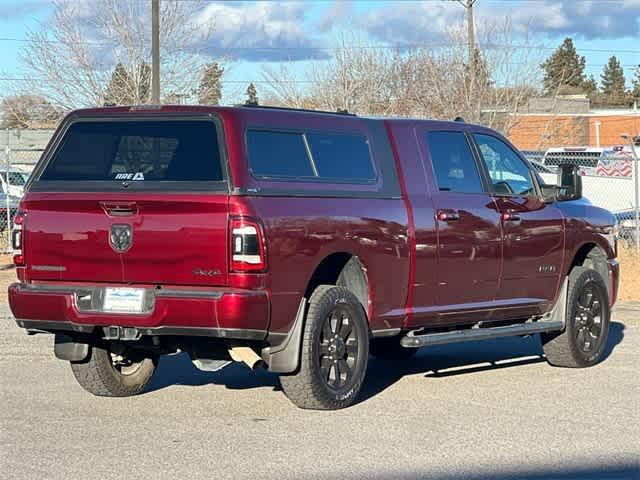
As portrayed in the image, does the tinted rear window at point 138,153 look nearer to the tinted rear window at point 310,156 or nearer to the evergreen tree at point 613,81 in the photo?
the tinted rear window at point 310,156

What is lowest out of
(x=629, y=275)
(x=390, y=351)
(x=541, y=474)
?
A: (x=541, y=474)

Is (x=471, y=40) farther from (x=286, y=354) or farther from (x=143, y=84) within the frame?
(x=286, y=354)

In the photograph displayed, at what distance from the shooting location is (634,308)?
16.1 metres

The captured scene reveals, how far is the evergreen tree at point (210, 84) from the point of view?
3506 centimetres

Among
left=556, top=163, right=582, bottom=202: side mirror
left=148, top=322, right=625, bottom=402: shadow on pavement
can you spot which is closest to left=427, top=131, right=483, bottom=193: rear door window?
left=556, top=163, right=582, bottom=202: side mirror

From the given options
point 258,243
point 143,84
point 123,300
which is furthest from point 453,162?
point 143,84

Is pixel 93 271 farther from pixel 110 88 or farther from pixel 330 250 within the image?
pixel 110 88

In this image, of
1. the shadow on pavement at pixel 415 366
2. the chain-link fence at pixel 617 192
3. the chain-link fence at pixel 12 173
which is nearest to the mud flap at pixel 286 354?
the shadow on pavement at pixel 415 366

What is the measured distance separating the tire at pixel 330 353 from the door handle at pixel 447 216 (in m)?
1.15

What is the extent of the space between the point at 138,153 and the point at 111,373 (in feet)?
5.58

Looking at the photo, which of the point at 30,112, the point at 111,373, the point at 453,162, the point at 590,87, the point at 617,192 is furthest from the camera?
the point at 590,87

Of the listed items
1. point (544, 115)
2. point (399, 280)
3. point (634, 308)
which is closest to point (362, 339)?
point (399, 280)

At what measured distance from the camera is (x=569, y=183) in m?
11.1

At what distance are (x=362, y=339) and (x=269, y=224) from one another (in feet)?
4.44
